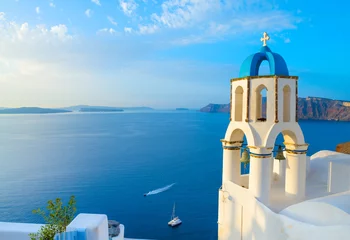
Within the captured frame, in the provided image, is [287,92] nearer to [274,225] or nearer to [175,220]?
[274,225]

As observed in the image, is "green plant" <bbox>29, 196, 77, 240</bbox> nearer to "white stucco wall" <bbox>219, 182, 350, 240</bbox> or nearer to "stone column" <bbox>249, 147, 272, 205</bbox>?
"white stucco wall" <bbox>219, 182, 350, 240</bbox>

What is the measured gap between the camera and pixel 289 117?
24.1 ft

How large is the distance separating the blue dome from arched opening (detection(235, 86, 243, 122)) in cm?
49

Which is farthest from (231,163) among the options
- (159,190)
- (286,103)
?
(159,190)

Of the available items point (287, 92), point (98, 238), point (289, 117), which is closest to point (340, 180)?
point (289, 117)

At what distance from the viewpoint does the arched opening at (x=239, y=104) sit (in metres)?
7.81

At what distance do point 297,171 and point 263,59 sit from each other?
3.24 metres

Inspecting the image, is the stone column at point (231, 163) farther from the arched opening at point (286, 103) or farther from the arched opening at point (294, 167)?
the arched opening at point (286, 103)

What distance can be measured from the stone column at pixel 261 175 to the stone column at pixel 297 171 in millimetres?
1022

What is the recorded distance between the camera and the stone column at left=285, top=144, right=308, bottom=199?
7430 mm

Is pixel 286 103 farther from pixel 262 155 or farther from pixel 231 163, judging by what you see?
pixel 231 163

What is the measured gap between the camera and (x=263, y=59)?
7414 millimetres

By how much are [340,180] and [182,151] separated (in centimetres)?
4682

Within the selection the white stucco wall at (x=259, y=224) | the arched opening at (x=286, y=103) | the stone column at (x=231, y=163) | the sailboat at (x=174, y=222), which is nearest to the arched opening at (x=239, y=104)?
the stone column at (x=231, y=163)
